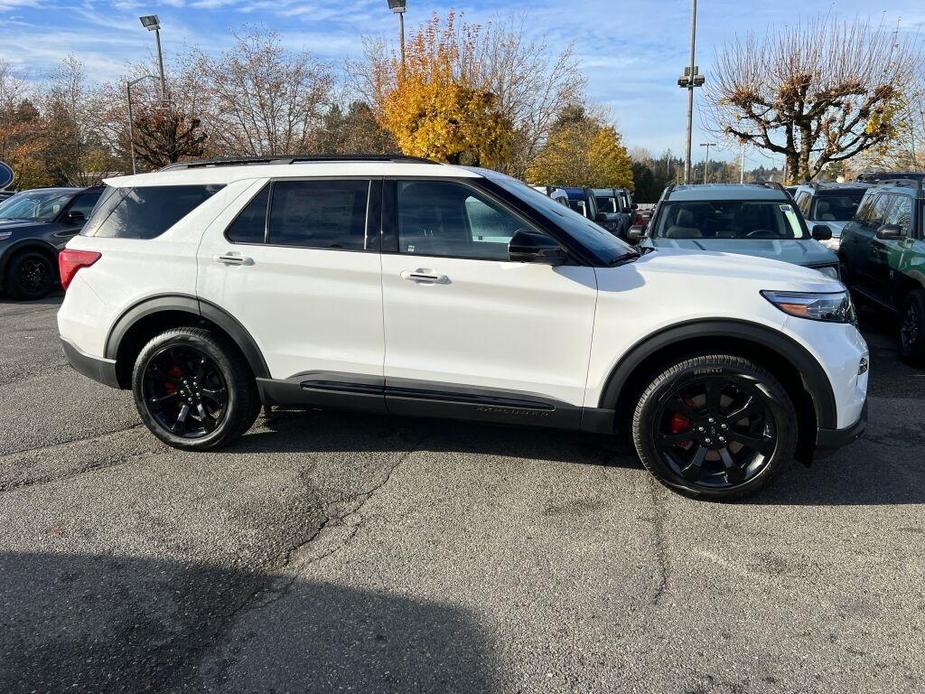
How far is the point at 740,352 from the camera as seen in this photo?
3723mm

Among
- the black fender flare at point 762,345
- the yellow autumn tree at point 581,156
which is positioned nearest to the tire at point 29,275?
the black fender flare at point 762,345

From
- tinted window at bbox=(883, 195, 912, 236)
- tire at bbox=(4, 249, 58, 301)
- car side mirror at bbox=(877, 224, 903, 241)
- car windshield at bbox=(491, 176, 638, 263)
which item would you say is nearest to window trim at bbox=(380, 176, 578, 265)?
car windshield at bbox=(491, 176, 638, 263)

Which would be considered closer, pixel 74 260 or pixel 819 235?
pixel 74 260

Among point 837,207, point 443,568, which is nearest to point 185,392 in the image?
point 443,568

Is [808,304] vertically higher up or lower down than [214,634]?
higher up

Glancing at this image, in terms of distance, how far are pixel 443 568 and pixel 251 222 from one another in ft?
7.79

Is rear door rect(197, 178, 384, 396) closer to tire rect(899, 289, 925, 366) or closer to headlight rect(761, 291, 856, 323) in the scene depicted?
headlight rect(761, 291, 856, 323)

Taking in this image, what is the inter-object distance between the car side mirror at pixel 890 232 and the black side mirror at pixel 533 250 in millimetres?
5437

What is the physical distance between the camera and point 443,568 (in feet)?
10.2

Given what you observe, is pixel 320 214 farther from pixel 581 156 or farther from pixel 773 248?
pixel 581 156

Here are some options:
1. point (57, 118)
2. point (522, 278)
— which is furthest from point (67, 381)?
point (57, 118)

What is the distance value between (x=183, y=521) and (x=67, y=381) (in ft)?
10.9

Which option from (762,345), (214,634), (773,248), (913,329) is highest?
(773,248)

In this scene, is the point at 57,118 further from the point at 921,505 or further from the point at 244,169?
the point at 921,505
